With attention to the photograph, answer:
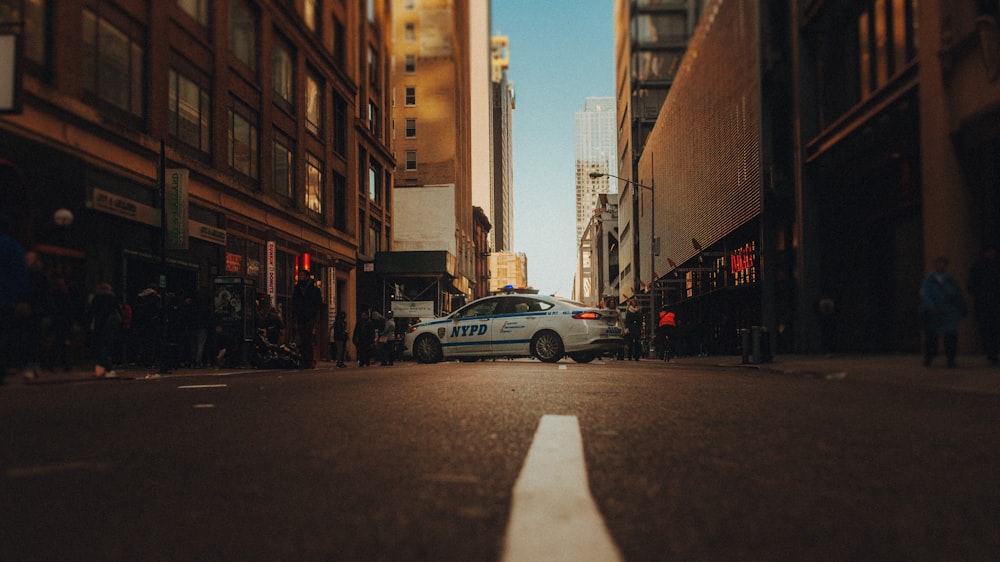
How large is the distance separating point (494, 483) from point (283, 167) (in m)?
26.7

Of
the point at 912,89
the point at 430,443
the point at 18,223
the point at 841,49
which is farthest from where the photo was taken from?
the point at 841,49

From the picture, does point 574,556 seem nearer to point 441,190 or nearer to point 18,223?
point 18,223

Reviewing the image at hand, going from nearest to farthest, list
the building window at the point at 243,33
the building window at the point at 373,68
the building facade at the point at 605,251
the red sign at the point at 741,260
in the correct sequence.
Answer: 1. the building window at the point at 243,33
2. the red sign at the point at 741,260
3. the building window at the point at 373,68
4. the building facade at the point at 605,251

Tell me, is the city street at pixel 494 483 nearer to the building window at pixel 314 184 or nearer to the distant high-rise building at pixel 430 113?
the building window at pixel 314 184

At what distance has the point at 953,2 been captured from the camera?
50.7 ft

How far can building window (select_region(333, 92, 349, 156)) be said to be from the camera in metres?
35.2

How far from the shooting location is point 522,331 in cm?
1781

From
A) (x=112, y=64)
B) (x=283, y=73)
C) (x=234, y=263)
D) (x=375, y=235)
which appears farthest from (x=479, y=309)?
(x=375, y=235)

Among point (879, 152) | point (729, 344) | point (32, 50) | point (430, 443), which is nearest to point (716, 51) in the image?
point (729, 344)

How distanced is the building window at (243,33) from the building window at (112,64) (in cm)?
572

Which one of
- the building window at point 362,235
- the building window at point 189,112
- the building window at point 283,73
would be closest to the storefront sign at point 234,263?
the building window at point 189,112

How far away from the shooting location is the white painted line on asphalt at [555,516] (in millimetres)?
1934

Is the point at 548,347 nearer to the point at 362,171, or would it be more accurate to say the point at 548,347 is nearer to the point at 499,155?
the point at 362,171

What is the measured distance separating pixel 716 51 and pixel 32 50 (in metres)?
26.4
